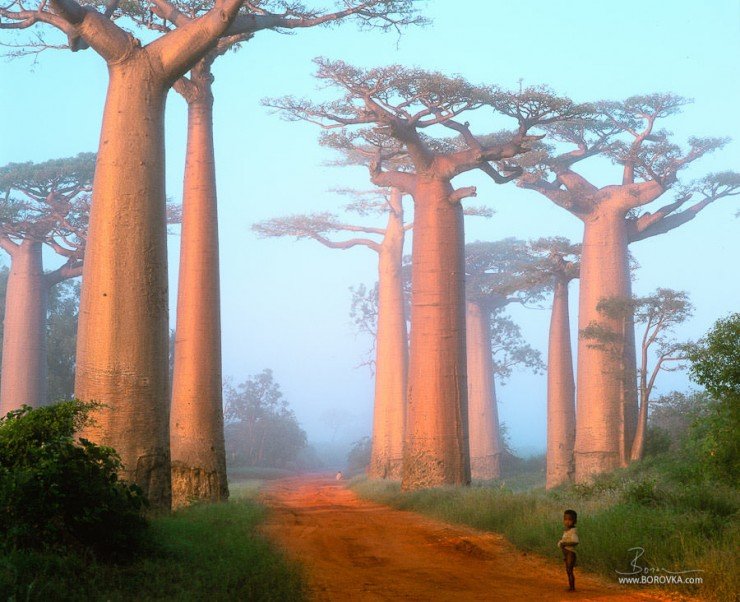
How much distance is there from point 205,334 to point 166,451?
3768mm

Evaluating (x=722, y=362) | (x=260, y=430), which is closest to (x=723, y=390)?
(x=722, y=362)

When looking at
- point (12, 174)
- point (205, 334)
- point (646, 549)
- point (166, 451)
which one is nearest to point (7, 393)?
point (12, 174)

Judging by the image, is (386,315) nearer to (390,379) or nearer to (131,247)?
(390,379)

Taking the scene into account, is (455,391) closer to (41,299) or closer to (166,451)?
(166,451)

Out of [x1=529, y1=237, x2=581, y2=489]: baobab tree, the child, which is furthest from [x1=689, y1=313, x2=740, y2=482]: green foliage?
[x1=529, y1=237, x2=581, y2=489]: baobab tree

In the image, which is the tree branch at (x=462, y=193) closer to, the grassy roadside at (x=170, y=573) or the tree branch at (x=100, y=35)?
the tree branch at (x=100, y=35)

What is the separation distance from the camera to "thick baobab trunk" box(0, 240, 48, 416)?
20469 mm

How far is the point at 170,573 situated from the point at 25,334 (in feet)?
56.2

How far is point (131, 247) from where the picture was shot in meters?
8.99

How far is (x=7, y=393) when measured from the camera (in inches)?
805

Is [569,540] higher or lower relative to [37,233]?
lower

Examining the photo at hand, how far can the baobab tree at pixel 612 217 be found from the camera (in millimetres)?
18578

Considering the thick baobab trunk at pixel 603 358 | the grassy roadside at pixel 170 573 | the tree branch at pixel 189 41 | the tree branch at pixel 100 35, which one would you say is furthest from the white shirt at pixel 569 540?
the thick baobab trunk at pixel 603 358
